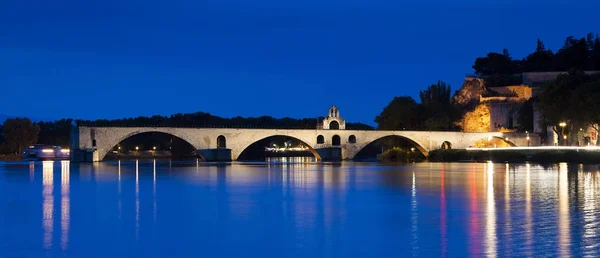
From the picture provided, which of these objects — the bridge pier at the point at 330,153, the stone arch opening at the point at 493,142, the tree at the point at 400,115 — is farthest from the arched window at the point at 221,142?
the stone arch opening at the point at 493,142

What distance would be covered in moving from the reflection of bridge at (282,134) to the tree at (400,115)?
4954mm

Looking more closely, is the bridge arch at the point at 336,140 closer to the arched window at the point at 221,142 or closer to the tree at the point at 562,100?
the arched window at the point at 221,142

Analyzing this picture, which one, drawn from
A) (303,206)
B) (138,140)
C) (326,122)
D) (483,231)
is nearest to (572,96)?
(326,122)

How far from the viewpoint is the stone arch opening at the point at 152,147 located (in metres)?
113

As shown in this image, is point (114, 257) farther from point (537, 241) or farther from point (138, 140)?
point (138, 140)

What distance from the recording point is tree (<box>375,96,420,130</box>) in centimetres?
9588

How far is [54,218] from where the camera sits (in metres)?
21.9

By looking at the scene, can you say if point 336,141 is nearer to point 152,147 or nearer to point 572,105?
point 572,105

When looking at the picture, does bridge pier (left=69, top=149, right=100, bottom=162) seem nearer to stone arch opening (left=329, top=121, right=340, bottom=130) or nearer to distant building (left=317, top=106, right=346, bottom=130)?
distant building (left=317, top=106, right=346, bottom=130)

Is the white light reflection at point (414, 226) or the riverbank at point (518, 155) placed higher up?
the riverbank at point (518, 155)

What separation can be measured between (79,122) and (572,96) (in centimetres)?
5407

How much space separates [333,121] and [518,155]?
Result: 92.9ft

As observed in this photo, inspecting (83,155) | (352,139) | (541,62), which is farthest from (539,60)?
(83,155)

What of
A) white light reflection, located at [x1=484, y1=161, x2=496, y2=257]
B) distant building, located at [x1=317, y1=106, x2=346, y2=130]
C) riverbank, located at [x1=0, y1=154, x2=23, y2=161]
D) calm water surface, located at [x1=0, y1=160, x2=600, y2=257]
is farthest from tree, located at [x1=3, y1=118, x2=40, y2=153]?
white light reflection, located at [x1=484, y1=161, x2=496, y2=257]
